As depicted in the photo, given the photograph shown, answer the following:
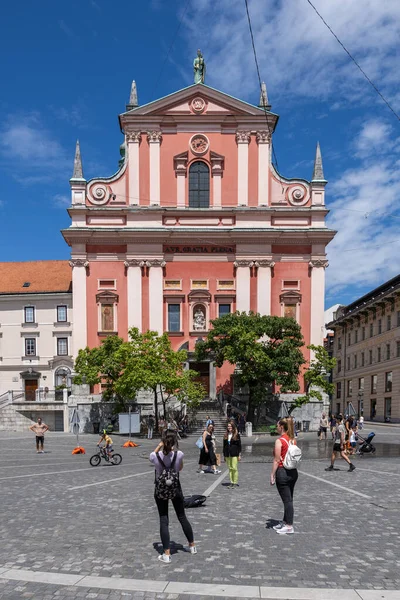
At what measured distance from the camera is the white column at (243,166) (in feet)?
136

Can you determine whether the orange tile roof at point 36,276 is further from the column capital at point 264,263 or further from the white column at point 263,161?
the white column at point 263,161

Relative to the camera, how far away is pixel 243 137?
41812 mm

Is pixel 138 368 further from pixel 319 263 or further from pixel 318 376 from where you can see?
pixel 319 263

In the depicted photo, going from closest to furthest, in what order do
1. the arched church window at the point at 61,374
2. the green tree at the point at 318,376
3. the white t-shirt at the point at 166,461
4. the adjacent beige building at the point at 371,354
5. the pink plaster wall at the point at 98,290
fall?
the white t-shirt at the point at 166,461 < the green tree at the point at 318,376 < the pink plaster wall at the point at 98,290 < the arched church window at the point at 61,374 < the adjacent beige building at the point at 371,354

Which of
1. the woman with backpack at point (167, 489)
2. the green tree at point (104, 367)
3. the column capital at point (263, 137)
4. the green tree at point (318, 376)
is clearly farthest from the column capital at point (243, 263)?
the woman with backpack at point (167, 489)

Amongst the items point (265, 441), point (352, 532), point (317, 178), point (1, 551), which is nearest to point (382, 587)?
point (352, 532)

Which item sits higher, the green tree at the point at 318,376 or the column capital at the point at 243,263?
the column capital at the point at 243,263

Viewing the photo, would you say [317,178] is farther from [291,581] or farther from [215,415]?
[291,581]

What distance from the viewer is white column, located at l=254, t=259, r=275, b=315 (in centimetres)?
4056

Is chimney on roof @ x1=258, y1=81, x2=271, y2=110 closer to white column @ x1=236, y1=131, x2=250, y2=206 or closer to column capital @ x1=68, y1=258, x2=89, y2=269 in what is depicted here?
white column @ x1=236, y1=131, x2=250, y2=206

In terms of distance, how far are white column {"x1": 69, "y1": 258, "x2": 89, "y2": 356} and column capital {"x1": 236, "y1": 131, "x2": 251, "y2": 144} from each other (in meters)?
15.5

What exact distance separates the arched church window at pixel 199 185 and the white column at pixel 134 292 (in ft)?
22.3

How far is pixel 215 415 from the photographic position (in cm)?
3566

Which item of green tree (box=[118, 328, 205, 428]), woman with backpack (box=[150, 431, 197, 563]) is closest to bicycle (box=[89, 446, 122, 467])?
woman with backpack (box=[150, 431, 197, 563])
